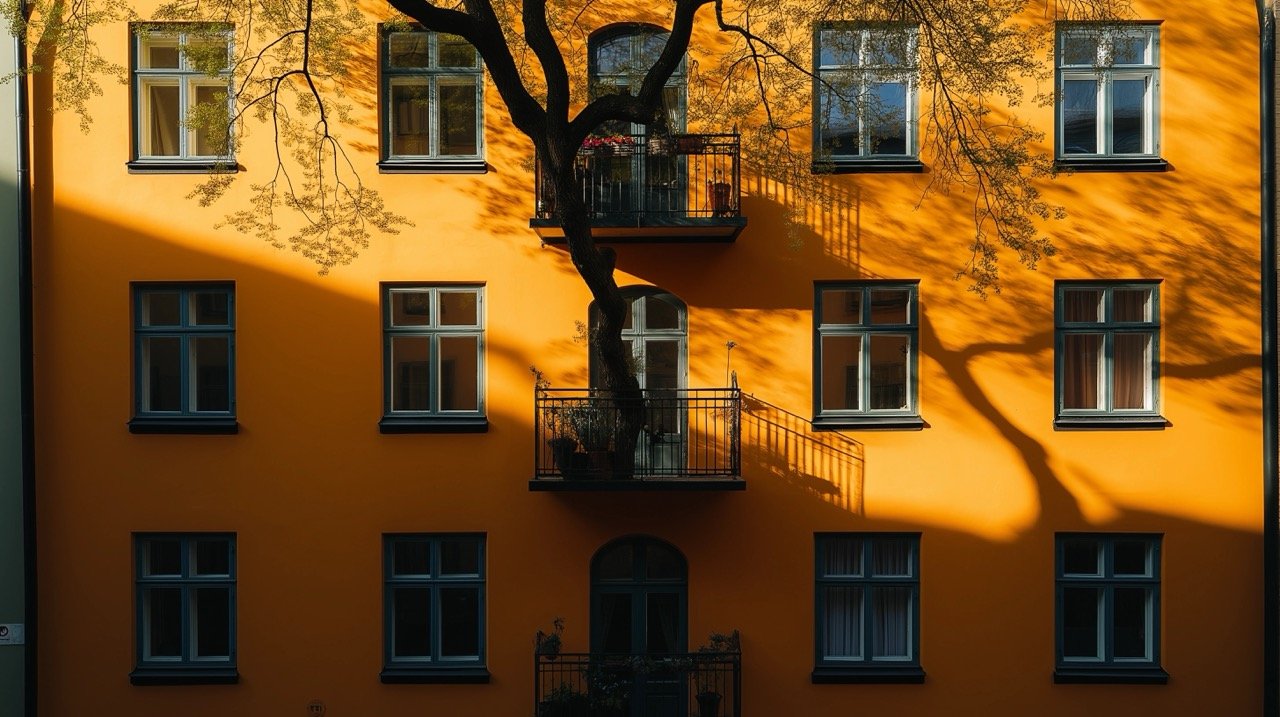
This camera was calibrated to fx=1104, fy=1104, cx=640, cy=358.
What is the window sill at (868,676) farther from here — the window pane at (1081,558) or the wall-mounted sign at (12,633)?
the wall-mounted sign at (12,633)

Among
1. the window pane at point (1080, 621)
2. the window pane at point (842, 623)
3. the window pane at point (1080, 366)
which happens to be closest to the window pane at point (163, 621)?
the window pane at point (842, 623)

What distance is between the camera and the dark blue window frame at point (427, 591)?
39.5 feet

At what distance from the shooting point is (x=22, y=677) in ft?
38.7

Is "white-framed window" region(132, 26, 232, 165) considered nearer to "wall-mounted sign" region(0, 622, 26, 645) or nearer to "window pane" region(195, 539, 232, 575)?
"window pane" region(195, 539, 232, 575)

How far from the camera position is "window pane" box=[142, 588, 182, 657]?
39.8 ft

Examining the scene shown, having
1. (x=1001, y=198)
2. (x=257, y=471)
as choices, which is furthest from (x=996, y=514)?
(x=257, y=471)

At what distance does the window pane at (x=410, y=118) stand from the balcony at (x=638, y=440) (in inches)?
122

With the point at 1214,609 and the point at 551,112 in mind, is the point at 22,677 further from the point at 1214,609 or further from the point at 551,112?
the point at 1214,609

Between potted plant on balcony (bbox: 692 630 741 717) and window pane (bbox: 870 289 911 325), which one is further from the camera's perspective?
window pane (bbox: 870 289 911 325)

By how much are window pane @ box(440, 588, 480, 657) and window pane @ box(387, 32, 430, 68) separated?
5830 millimetres

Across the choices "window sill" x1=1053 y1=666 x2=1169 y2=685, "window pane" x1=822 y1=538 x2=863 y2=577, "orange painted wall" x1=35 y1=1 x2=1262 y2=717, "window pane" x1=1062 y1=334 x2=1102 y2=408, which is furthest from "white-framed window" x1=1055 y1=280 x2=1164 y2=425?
"window sill" x1=1053 y1=666 x2=1169 y2=685

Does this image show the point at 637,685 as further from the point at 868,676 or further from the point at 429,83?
the point at 429,83

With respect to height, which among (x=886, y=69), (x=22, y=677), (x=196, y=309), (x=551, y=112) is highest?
(x=886, y=69)

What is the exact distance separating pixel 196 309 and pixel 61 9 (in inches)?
A: 129
